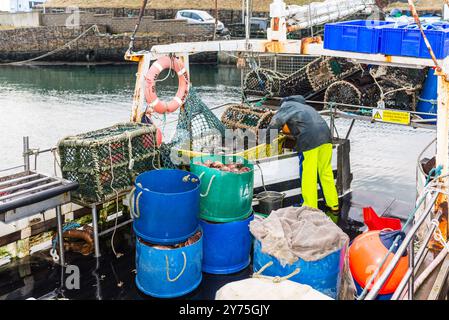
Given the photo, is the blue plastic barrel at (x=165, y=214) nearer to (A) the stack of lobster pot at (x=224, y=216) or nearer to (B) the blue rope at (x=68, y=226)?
(A) the stack of lobster pot at (x=224, y=216)

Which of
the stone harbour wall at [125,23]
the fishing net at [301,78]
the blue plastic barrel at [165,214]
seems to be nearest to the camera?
the blue plastic barrel at [165,214]

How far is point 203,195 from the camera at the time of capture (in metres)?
4.88

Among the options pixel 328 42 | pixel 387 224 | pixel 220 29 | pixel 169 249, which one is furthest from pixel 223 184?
pixel 220 29

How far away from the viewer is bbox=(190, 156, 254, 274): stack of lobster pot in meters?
4.81

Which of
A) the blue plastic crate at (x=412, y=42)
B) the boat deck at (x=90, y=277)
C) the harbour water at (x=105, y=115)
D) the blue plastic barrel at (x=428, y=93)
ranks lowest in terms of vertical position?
the boat deck at (x=90, y=277)

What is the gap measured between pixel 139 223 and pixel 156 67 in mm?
2912

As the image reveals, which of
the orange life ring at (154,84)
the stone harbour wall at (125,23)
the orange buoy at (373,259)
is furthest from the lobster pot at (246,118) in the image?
the stone harbour wall at (125,23)

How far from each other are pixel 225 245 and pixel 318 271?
114cm

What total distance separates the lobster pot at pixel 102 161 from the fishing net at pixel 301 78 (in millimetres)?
3440

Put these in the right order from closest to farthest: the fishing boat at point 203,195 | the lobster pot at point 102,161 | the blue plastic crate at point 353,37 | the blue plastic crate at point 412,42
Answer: the fishing boat at point 203,195, the lobster pot at point 102,161, the blue plastic crate at point 412,42, the blue plastic crate at point 353,37

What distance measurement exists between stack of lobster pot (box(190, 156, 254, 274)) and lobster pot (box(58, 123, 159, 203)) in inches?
33.8

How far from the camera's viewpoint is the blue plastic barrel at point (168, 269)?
4.44m

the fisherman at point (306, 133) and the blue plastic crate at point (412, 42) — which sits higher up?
the blue plastic crate at point (412, 42)
